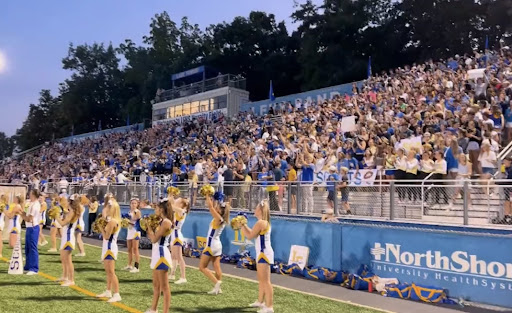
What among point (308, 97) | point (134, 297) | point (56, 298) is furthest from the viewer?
point (308, 97)

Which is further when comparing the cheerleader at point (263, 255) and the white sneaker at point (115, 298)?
the white sneaker at point (115, 298)

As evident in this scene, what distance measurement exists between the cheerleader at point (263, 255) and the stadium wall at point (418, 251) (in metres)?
2.99

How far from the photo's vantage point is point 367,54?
48.3 meters

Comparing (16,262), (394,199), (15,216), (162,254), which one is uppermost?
(394,199)

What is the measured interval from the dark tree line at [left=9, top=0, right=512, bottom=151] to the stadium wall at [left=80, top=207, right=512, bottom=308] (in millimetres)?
36130

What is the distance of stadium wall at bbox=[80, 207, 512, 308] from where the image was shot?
337 inches

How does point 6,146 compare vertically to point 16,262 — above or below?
above

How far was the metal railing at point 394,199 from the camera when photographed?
29.4 ft

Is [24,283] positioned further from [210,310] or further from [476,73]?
[476,73]

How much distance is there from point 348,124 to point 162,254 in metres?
11.9

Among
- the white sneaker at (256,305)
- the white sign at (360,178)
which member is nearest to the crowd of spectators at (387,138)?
the white sign at (360,178)

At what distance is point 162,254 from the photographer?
7.48 meters

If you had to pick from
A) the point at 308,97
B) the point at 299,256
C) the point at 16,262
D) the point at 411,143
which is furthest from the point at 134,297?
the point at 308,97

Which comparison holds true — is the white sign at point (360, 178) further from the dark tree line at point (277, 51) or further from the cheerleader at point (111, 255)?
the dark tree line at point (277, 51)
